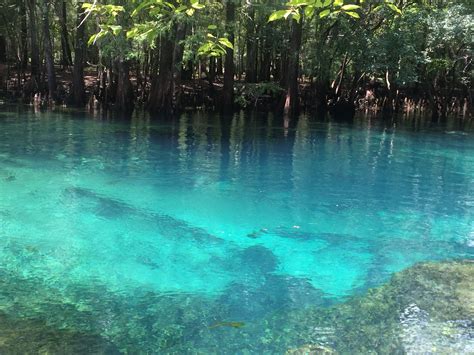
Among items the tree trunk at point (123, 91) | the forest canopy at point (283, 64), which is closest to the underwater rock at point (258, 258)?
the forest canopy at point (283, 64)

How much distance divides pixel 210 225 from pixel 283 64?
2269cm

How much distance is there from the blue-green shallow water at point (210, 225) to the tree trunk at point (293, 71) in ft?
35.0

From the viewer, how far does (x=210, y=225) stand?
7441 mm

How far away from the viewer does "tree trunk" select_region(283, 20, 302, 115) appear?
2409 cm

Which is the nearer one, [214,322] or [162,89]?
[214,322]

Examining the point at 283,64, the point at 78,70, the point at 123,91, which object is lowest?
the point at 123,91

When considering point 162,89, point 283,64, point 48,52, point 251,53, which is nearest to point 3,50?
point 48,52

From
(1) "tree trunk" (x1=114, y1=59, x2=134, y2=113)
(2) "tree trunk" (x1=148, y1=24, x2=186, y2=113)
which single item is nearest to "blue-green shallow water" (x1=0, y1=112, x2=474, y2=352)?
(2) "tree trunk" (x1=148, y1=24, x2=186, y2=113)

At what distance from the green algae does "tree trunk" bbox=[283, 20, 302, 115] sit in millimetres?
20179

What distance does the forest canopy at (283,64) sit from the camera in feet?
76.4

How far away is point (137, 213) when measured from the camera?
7.85 metres

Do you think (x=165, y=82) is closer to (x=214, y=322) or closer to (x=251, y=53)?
(x=251, y=53)

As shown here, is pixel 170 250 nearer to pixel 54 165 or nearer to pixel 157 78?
pixel 54 165

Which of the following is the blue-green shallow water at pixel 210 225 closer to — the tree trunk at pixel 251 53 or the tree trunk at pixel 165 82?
the tree trunk at pixel 165 82
